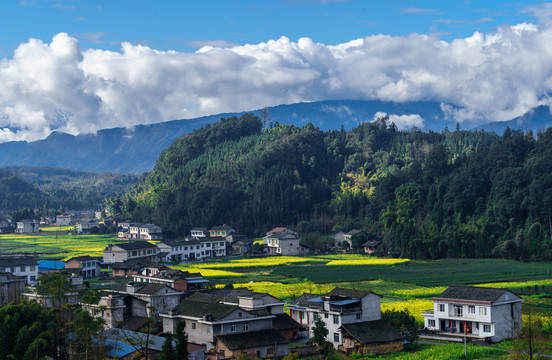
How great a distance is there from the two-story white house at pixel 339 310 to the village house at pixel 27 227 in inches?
3385

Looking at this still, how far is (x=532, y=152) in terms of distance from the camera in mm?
78188

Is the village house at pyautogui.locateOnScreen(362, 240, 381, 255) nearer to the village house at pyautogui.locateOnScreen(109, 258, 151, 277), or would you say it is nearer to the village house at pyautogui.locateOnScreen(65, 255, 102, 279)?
the village house at pyautogui.locateOnScreen(109, 258, 151, 277)

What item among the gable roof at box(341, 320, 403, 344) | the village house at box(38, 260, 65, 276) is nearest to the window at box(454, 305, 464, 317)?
the gable roof at box(341, 320, 403, 344)

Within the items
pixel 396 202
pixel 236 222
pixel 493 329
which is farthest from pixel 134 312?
pixel 236 222

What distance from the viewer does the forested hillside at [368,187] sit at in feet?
222

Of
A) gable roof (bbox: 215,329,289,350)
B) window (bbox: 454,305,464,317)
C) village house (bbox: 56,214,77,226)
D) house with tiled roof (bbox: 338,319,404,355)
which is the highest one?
village house (bbox: 56,214,77,226)

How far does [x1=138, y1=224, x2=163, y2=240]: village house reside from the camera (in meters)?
92.6

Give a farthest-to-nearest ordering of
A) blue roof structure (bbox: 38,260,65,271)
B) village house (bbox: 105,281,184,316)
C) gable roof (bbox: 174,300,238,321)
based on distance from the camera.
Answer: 1. blue roof structure (bbox: 38,260,65,271)
2. village house (bbox: 105,281,184,316)
3. gable roof (bbox: 174,300,238,321)

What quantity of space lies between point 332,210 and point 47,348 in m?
73.4

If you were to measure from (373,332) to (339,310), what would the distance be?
1901 mm

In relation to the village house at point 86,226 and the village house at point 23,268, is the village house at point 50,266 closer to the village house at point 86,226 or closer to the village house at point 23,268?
the village house at point 23,268

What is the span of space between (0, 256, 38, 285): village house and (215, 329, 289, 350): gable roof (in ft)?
85.1

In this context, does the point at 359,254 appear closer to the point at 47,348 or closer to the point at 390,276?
the point at 390,276

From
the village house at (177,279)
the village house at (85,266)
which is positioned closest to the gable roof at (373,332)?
the village house at (177,279)
